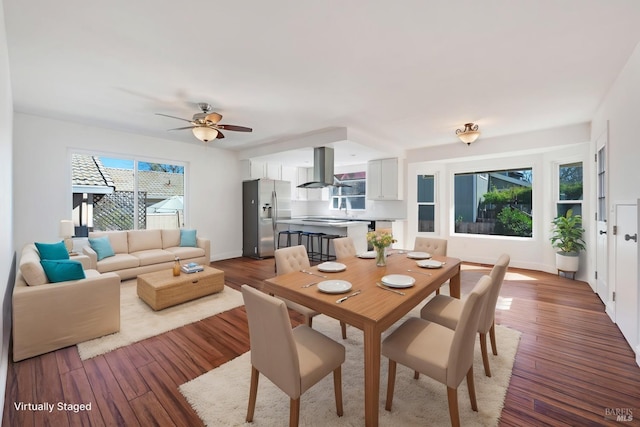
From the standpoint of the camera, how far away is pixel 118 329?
269cm

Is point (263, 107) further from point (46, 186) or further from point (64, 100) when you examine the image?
point (46, 186)

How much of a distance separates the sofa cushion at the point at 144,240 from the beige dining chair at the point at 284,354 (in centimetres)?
431

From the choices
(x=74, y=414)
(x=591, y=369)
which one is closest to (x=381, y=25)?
(x=591, y=369)

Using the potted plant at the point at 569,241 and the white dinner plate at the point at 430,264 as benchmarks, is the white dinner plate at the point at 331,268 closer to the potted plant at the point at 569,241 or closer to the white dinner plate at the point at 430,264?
the white dinner plate at the point at 430,264

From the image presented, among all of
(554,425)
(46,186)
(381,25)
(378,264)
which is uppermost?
(381,25)

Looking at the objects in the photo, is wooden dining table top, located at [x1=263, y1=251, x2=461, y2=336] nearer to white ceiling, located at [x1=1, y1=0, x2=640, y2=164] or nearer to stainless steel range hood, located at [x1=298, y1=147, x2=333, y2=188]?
white ceiling, located at [x1=1, y1=0, x2=640, y2=164]

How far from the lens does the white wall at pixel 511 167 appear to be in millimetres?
4539

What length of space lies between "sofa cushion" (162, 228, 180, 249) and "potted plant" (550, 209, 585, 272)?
6.91 meters

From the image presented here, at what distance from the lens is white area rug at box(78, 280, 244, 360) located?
2459 mm

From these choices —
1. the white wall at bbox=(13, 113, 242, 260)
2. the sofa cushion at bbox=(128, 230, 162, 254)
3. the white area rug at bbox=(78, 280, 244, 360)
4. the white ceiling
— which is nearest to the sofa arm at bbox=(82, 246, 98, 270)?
the white area rug at bbox=(78, 280, 244, 360)

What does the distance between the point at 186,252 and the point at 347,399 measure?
4.10m

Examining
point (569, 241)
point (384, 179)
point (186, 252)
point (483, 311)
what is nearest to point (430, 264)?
point (483, 311)

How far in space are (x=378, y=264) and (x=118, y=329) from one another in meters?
2.67

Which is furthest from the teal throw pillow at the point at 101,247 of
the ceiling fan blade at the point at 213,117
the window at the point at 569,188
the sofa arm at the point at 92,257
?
the window at the point at 569,188
